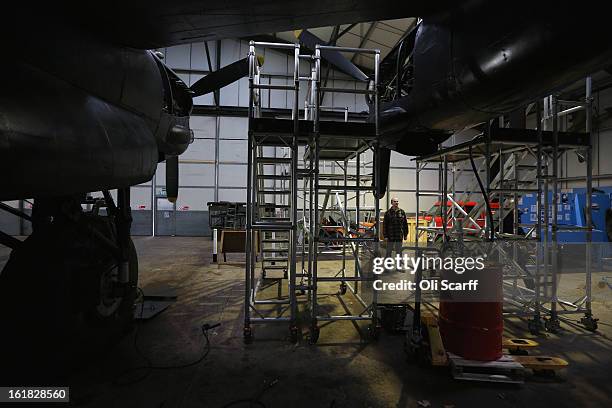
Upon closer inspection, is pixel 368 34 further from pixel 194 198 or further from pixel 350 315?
pixel 350 315

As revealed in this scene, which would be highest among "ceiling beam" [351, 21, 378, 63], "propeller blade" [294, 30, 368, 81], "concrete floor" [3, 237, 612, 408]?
"ceiling beam" [351, 21, 378, 63]

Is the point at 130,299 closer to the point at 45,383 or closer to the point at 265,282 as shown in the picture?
the point at 45,383

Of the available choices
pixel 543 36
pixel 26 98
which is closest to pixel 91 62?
pixel 26 98

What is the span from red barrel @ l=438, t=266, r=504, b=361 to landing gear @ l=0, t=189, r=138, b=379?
414 cm

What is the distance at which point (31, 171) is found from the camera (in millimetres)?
1955

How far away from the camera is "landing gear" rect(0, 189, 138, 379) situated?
3025 millimetres

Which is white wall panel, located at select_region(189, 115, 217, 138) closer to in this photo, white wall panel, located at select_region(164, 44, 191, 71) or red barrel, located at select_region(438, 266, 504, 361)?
white wall panel, located at select_region(164, 44, 191, 71)

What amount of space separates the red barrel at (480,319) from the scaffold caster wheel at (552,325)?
6.73 ft

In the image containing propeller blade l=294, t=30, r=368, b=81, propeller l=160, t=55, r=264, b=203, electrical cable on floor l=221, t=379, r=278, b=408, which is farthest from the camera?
propeller l=160, t=55, r=264, b=203

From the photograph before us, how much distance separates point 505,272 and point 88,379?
7.18 meters

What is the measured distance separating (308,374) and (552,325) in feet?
13.4

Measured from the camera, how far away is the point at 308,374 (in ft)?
11.3

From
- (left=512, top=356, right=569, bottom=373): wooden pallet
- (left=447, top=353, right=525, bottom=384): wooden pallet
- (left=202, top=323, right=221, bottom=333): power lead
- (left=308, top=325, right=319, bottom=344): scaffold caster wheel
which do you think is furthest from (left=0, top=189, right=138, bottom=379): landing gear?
(left=512, top=356, right=569, bottom=373): wooden pallet

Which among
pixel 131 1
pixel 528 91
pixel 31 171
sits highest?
pixel 131 1
